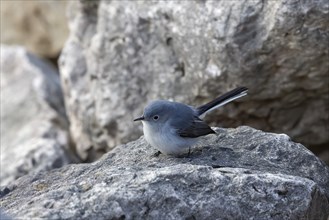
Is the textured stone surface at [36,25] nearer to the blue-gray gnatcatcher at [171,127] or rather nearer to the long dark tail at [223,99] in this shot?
the long dark tail at [223,99]

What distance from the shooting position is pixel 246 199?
472 cm

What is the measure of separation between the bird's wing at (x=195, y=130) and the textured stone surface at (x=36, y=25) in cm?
569

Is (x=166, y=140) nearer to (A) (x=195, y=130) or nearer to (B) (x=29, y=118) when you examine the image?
(A) (x=195, y=130)

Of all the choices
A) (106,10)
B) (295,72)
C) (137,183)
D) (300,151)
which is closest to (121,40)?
(106,10)

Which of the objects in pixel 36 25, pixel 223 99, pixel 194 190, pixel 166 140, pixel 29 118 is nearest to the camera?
pixel 194 190

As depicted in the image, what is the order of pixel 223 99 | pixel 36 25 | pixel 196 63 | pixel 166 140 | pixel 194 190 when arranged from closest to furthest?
pixel 194 190 → pixel 166 140 → pixel 223 99 → pixel 196 63 → pixel 36 25

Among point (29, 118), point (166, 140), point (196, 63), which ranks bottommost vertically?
point (166, 140)

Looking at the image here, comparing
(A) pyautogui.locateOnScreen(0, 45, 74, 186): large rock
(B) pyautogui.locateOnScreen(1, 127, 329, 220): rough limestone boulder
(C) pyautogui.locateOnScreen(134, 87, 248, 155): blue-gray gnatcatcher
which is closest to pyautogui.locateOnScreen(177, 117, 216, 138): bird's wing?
(C) pyautogui.locateOnScreen(134, 87, 248, 155): blue-gray gnatcatcher

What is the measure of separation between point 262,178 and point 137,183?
0.88 m

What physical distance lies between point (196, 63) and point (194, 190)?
2812 mm

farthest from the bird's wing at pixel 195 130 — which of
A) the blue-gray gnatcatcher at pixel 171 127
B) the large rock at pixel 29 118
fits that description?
the large rock at pixel 29 118

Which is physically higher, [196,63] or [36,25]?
[36,25]

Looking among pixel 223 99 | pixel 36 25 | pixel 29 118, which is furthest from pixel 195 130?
pixel 36 25

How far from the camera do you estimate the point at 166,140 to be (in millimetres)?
5652
